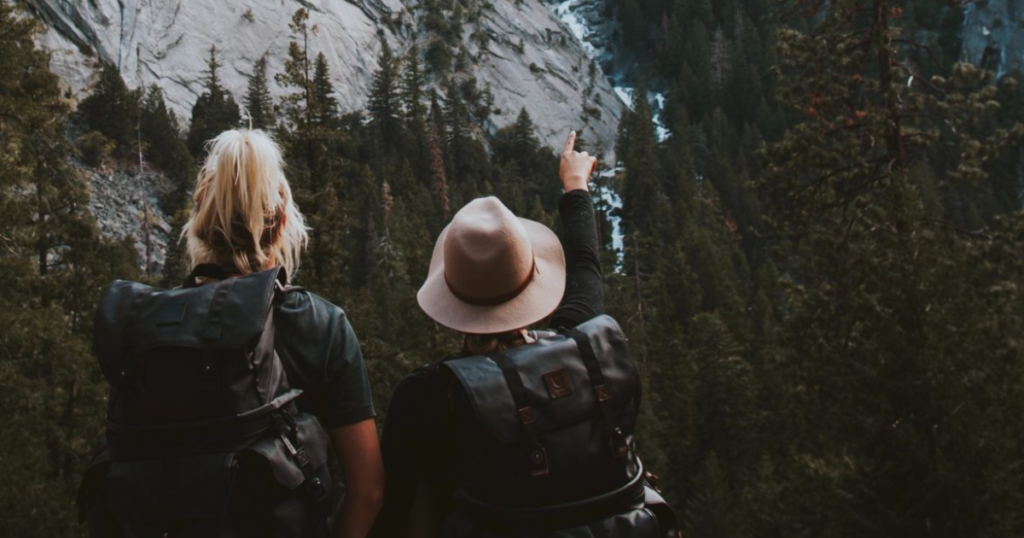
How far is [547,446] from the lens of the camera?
2.56 meters

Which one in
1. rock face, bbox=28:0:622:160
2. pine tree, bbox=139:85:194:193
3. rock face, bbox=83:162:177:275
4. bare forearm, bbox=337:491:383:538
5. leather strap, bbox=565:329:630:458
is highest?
rock face, bbox=28:0:622:160

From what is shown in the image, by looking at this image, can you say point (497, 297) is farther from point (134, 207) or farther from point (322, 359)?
point (134, 207)

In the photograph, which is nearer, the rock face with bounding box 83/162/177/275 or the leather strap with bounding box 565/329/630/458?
the leather strap with bounding box 565/329/630/458

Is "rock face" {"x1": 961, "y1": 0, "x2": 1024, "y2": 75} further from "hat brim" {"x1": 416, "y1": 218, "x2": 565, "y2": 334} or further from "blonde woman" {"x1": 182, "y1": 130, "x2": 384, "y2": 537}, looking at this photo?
"blonde woman" {"x1": 182, "y1": 130, "x2": 384, "y2": 537}

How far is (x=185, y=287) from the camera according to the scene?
9.32 feet

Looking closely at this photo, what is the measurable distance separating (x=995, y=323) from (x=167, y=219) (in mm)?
61409

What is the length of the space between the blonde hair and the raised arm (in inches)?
37.0

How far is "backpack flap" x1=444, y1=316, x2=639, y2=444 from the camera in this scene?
2.53 metres

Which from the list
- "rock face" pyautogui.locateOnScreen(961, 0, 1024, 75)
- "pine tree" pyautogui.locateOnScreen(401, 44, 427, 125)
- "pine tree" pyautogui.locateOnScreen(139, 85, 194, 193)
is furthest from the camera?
"rock face" pyautogui.locateOnScreen(961, 0, 1024, 75)

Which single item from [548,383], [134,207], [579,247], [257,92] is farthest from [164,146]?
[548,383]

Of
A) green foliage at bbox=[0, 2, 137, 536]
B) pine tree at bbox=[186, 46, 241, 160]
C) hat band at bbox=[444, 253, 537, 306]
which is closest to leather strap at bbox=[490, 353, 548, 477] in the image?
hat band at bbox=[444, 253, 537, 306]

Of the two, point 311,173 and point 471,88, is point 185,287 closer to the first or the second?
point 311,173

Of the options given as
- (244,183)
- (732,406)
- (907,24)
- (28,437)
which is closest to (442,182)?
(732,406)

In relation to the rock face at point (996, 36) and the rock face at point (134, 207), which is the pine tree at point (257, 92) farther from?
the rock face at point (996, 36)
